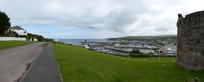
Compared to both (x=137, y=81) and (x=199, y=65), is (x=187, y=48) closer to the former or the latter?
(x=199, y=65)

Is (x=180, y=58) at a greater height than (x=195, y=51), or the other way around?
(x=195, y=51)

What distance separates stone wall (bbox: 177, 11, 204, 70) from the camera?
21.2ft

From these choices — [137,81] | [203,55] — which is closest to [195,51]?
[203,55]

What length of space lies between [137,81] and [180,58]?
15.2 feet

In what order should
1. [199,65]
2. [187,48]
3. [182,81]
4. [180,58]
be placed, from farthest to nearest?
1. [180,58]
2. [187,48]
3. [199,65]
4. [182,81]

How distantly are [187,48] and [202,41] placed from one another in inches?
46.7

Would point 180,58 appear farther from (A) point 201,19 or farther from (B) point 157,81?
(B) point 157,81

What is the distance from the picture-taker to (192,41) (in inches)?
278

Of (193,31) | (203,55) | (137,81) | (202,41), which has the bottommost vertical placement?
(137,81)

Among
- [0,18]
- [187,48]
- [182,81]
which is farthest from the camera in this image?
[0,18]

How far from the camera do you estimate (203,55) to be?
638 cm

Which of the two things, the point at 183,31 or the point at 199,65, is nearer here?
the point at 199,65

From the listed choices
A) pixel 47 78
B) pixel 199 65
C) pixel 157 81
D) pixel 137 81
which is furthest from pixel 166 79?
pixel 47 78

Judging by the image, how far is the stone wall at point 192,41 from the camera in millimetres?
6477
